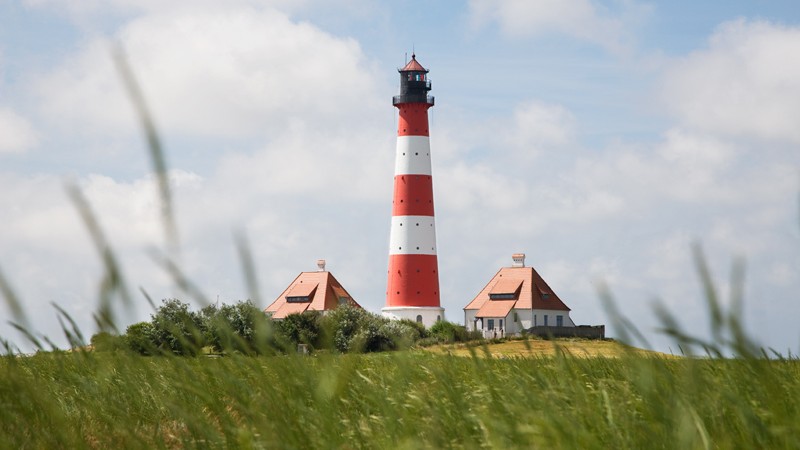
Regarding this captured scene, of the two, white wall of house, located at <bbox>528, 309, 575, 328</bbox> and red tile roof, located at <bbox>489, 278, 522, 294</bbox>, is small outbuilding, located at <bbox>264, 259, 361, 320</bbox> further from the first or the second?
white wall of house, located at <bbox>528, 309, 575, 328</bbox>

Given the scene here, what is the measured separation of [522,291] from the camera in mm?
63812

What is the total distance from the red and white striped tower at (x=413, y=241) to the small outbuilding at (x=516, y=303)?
333 inches

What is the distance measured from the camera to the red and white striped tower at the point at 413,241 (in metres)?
53.5

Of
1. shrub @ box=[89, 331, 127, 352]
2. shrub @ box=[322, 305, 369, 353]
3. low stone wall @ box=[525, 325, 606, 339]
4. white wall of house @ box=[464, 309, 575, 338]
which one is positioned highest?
white wall of house @ box=[464, 309, 575, 338]

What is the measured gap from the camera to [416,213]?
5334 centimetres

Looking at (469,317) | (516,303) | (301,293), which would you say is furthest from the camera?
(469,317)

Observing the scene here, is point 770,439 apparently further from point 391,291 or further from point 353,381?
point 391,291

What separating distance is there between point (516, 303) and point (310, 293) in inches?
556

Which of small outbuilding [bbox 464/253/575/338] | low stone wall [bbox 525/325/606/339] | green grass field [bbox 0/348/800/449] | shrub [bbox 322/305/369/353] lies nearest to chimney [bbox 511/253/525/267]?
small outbuilding [bbox 464/253/575/338]

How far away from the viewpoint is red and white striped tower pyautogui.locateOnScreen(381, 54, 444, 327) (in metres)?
53.5

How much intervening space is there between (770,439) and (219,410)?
75.1 inches

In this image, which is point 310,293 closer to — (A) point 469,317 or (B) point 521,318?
(A) point 469,317

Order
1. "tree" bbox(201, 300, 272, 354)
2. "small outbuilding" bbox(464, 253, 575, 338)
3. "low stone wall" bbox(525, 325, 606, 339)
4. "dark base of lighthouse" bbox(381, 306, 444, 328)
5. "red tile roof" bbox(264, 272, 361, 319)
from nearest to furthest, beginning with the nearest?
"tree" bbox(201, 300, 272, 354), "dark base of lighthouse" bbox(381, 306, 444, 328), "low stone wall" bbox(525, 325, 606, 339), "red tile roof" bbox(264, 272, 361, 319), "small outbuilding" bbox(464, 253, 575, 338)

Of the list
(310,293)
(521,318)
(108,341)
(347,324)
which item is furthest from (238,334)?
(310,293)
